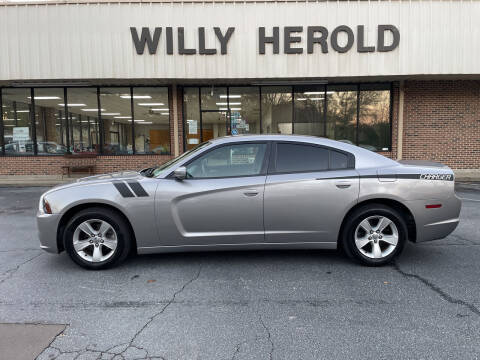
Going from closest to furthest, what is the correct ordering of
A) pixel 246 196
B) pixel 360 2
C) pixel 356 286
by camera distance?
1. pixel 356 286
2. pixel 246 196
3. pixel 360 2

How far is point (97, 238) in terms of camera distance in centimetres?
432

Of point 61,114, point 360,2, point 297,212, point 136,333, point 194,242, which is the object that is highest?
point 360,2

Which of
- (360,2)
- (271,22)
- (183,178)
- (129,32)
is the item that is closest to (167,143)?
(129,32)

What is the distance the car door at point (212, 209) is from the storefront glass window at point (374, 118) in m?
10.4

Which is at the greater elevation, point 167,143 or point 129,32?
point 129,32

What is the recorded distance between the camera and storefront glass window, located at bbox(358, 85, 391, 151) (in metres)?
13.5

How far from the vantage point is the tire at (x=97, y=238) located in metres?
4.27

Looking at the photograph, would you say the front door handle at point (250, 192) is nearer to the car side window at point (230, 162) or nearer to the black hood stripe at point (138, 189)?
the car side window at point (230, 162)

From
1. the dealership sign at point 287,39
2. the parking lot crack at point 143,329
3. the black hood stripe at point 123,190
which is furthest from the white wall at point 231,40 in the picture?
the parking lot crack at point 143,329

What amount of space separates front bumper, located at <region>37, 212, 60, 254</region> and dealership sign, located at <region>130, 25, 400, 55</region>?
346 inches

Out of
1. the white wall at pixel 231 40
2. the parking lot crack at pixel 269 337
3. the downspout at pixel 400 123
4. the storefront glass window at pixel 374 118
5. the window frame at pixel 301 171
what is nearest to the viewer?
the parking lot crack at pixel 269 337

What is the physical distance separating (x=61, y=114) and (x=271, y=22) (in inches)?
328

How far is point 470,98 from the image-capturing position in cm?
1326

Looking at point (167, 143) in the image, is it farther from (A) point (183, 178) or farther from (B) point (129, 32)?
(A) point (183, 178)
